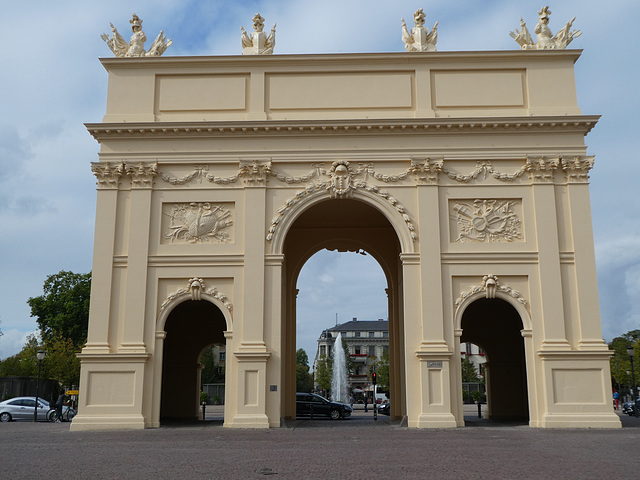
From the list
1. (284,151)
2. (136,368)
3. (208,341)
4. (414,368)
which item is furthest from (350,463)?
(208,341)

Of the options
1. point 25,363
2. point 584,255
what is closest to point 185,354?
point 584,255

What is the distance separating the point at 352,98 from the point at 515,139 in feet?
20.9

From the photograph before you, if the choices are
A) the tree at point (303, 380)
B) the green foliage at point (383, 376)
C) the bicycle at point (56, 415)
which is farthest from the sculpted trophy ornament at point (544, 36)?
the tree at point (303, 380)

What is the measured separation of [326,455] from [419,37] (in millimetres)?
18175

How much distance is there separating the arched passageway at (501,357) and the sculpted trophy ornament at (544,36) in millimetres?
11474

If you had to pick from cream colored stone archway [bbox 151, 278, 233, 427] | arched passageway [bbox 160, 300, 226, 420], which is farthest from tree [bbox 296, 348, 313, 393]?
cream colored stone archway [bbox 151, 278, 233, 427]

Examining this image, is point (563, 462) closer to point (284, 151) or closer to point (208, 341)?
point (284, 151)

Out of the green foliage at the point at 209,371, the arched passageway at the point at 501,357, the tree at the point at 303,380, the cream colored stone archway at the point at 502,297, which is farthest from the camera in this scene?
the tree at the point at 303,380

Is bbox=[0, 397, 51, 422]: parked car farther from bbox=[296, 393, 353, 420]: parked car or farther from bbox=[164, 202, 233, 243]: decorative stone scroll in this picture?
bbox=[164, 202, 233, 243]: decorative stone scroll

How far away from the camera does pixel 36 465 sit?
13734 mm

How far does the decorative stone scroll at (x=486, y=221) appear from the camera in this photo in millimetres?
26188

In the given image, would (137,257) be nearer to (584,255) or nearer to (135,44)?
(135,44)

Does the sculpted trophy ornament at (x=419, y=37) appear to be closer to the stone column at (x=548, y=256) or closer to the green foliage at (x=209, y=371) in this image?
the stone column at (x=548, y=256)

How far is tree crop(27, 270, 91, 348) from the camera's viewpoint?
63031 millimetres
